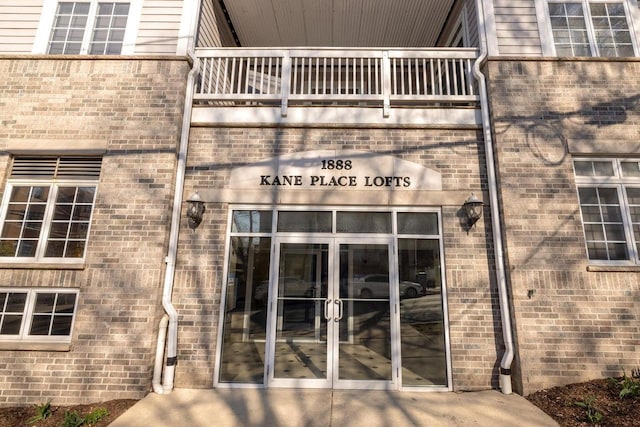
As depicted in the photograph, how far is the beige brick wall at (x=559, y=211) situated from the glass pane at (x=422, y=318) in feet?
3.40

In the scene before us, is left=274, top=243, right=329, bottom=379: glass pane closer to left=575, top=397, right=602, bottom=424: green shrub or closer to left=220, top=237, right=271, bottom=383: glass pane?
left=220, top=237, right=271, bottom=383: glass pane

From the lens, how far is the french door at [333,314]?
4836mm

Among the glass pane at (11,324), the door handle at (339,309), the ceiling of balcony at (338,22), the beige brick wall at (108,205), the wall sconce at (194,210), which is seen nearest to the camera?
the beige brick wall at (108,205)

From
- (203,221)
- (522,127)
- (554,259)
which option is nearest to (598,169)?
(522,127)

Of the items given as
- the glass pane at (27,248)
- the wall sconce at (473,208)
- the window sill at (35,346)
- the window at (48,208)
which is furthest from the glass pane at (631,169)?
the glass pane at (27,248)

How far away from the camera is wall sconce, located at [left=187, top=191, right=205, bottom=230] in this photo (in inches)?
200

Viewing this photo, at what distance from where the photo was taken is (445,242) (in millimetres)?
5164

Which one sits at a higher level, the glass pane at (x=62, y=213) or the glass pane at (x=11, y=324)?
the glass pane at (x=62, y=213)

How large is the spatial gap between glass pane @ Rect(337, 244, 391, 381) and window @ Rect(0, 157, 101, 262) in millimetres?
4065

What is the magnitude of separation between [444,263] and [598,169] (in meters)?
2.95

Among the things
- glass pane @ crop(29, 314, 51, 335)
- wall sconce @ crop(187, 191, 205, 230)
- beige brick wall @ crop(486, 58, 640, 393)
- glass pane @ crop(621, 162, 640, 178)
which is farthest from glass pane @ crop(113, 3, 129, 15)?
glass pane @ crop(621, 162, 640, 178)

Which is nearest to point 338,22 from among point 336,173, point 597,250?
point 336,173

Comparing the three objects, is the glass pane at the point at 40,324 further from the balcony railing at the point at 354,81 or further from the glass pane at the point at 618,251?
the glass pane at the point at 618,251

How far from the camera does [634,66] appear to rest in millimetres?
5547
